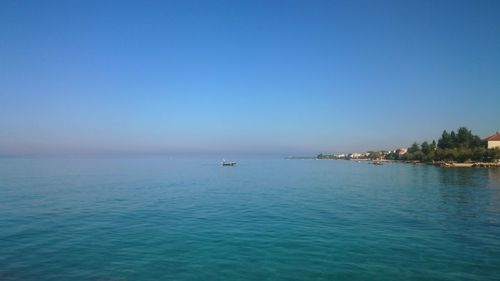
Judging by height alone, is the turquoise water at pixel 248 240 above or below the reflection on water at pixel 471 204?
below

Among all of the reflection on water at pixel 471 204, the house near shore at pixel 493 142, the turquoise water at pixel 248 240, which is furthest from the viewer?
the house near shore at pixel 493 142

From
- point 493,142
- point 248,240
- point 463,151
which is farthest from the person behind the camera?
point 493,142

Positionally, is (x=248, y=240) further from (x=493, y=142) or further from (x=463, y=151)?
(x=493, y=142)

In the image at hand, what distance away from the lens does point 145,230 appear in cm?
2948

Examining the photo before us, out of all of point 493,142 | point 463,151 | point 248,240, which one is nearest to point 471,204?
point 248,240

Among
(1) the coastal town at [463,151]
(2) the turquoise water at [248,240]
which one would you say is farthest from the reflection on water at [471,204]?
(1) the coastal town at [463,151]

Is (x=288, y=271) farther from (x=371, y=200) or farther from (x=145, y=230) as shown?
(x=371, y=200)

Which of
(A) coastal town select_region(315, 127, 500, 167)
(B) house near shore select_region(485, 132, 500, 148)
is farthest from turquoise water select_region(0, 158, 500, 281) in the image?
(B) house near shore select_region(485, 132, 500, 148)

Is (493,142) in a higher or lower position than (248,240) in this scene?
higher

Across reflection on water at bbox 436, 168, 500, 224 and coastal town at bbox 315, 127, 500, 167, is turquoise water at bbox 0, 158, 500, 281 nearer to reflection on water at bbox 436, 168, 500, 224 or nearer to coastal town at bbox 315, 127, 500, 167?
reflection on water at bbox 436, 168, 500, 224

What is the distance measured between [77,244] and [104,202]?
20.8 metres

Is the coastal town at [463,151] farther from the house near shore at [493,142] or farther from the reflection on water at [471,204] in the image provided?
the reflection on water at [471,204]

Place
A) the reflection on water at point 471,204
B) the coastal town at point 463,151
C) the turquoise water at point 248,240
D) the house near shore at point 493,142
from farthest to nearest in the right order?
the house near shore at point 493,142 → the coastal town at point 463,151 → the reflection on water at point 471,204 → the turquoise water at point 248,240

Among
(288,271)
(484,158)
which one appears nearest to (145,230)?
(288,271)
